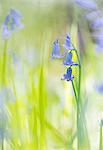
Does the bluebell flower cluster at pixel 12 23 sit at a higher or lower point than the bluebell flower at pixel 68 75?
higher

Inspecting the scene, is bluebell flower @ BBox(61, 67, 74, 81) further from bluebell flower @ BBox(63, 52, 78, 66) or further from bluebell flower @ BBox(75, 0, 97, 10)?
bluebell flower @ BBox(75, 0, 97, 10)

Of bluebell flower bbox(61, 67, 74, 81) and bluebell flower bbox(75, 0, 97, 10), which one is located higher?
bluebell flower bbox(75, 0, 97, 10)

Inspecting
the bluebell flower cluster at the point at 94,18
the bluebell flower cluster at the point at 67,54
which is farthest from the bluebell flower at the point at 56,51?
the bluebell flower cluster at the point at 94,18

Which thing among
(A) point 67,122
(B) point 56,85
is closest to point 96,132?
(A) point 67,122

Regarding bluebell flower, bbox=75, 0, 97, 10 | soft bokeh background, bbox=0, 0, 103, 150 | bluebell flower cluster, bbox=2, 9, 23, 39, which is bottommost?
soft bokeh background, bbox=0, 0, 103, 150

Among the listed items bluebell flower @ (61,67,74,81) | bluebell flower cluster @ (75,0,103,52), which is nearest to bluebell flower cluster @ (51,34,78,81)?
bluebell flower @ (61,67,74,81)

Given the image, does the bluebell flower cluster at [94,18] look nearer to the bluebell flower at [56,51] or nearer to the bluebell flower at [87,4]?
the bluebell flower at [87,4]

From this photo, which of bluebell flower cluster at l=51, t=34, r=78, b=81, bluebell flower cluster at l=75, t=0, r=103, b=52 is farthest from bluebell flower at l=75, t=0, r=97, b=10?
bluebell flower cluster at l=51, t=34, r=78, b=81
